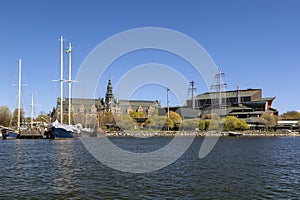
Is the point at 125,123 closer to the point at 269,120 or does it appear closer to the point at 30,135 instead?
the point at 269,120

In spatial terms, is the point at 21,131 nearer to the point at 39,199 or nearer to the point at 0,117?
the point at 0,117

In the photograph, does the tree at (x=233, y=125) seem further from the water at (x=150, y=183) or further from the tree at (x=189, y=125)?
the water at (x=150, y=183)

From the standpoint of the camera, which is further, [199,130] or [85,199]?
[199,130]

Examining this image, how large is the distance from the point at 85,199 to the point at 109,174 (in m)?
10.0

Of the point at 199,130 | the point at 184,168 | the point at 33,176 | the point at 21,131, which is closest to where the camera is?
the point at 33,176

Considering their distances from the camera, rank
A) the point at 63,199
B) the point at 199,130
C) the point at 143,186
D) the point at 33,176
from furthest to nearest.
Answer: the point at 199,130 < the point at 33,176 < the point at 143,186 < the point at 63,199

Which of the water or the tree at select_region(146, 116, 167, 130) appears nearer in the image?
the water

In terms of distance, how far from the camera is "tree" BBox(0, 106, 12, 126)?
600ft

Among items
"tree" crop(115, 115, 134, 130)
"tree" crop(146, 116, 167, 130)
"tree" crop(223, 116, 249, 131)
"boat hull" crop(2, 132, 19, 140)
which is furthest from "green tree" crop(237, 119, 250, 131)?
"boat hull" crop(2, 132, 19, 140)

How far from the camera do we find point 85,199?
22516 millimetres

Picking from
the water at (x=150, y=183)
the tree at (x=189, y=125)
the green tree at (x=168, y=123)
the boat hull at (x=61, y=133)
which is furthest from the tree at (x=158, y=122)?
the water at (x=150, y=183)

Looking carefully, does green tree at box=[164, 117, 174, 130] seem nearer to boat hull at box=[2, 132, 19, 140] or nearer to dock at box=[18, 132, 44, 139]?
dock at box=[18, 132, 44, 139]


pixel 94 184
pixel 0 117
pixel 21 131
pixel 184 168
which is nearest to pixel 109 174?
pixel 94 184

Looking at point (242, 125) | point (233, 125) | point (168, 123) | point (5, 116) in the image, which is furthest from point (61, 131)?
point (242, 125)
